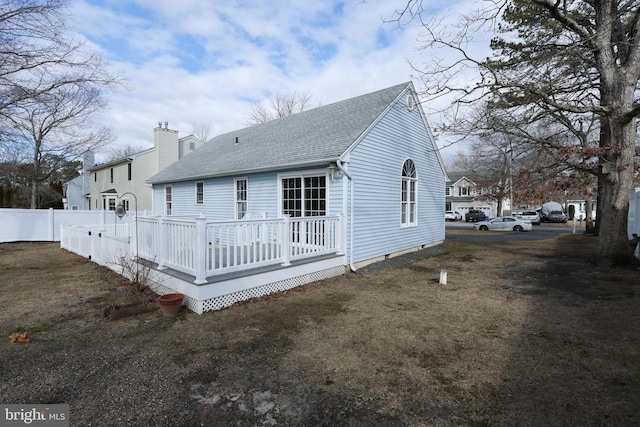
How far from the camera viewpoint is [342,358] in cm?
367

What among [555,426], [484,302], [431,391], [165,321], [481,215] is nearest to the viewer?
[555,426]

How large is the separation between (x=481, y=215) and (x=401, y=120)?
32.2 metres

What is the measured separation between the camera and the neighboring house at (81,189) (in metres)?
30.5

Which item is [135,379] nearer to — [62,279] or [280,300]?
[280,300]

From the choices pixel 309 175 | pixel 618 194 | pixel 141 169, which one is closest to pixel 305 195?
pixel 309 175

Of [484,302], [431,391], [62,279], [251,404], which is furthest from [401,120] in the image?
[62,279]

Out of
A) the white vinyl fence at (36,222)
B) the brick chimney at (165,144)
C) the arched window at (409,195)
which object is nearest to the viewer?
the arched window at (409,195)

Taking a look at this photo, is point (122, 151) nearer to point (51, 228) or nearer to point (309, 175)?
point (51, 228)

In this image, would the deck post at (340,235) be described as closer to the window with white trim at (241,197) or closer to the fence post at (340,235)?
the fence post at (340,235)

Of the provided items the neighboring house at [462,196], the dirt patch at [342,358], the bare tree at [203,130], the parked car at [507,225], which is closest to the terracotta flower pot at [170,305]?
the dirt patch at [342,358]

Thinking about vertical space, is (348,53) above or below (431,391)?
above

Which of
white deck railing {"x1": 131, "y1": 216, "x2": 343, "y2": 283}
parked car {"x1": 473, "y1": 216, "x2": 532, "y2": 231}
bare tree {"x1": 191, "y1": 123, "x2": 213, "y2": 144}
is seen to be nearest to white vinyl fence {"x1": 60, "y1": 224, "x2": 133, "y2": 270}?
white deck railing {"x1": 131, "y1": 216, "x2": 343, "y2": 283}

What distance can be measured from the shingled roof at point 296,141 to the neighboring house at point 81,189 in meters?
21.4

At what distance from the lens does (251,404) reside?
2.81 metres
